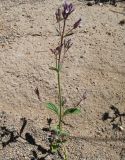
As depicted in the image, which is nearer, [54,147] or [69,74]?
[54,147]

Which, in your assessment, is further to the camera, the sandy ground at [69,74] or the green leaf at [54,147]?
the sandy ground at [69,74]

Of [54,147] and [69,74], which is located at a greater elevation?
[69,74]

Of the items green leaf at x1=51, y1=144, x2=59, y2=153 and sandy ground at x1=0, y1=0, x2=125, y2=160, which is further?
sandy ground at x1=0, y1=0, x2=125, y2=160

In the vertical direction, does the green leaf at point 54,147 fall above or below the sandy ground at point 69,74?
below

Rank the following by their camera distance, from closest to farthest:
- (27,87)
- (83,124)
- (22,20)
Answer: (83,124)
(27,87)
(22,20)

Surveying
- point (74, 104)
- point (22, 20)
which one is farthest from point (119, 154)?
point (22, 20)

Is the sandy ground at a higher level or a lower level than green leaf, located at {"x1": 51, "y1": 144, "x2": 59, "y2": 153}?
higher

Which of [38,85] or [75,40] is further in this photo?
[75,40]

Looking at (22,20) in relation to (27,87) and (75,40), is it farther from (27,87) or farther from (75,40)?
(27,87)
